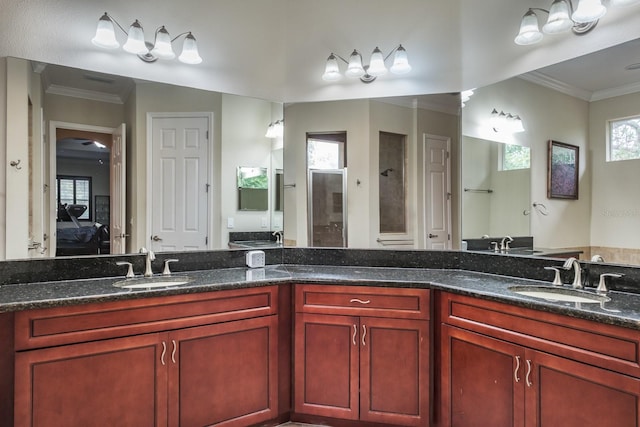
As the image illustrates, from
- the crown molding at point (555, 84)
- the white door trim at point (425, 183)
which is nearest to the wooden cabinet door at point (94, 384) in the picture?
the white door trim at point (425, 183)

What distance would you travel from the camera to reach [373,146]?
2785 millimetres

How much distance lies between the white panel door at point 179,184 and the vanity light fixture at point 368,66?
98cm

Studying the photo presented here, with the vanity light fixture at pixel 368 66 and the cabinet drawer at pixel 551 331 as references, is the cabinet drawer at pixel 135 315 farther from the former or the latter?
the vanity light fixture at pixel 368 66

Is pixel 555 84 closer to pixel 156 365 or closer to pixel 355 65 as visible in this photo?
pixel 355 65

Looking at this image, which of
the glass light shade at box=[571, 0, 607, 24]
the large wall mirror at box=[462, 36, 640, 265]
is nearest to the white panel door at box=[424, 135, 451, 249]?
the large wall mirror at box=[462, 36, 640, 265]

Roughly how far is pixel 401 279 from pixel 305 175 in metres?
1.12

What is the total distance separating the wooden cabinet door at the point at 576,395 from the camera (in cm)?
139

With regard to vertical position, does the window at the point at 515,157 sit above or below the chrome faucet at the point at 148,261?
above

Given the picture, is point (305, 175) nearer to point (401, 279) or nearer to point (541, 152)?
point (401, 279)

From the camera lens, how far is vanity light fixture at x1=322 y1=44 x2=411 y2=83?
2.69 m

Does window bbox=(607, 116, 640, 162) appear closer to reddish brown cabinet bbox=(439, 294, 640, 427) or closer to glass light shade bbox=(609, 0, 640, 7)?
glass light shade bbox=(609, 0, 640, 7)

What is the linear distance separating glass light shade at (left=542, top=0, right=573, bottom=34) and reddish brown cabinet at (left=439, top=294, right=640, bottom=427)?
5.09 ft

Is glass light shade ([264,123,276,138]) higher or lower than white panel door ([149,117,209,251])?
higher

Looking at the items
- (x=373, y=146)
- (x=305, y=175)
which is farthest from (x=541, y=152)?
(x=305, y=175)
